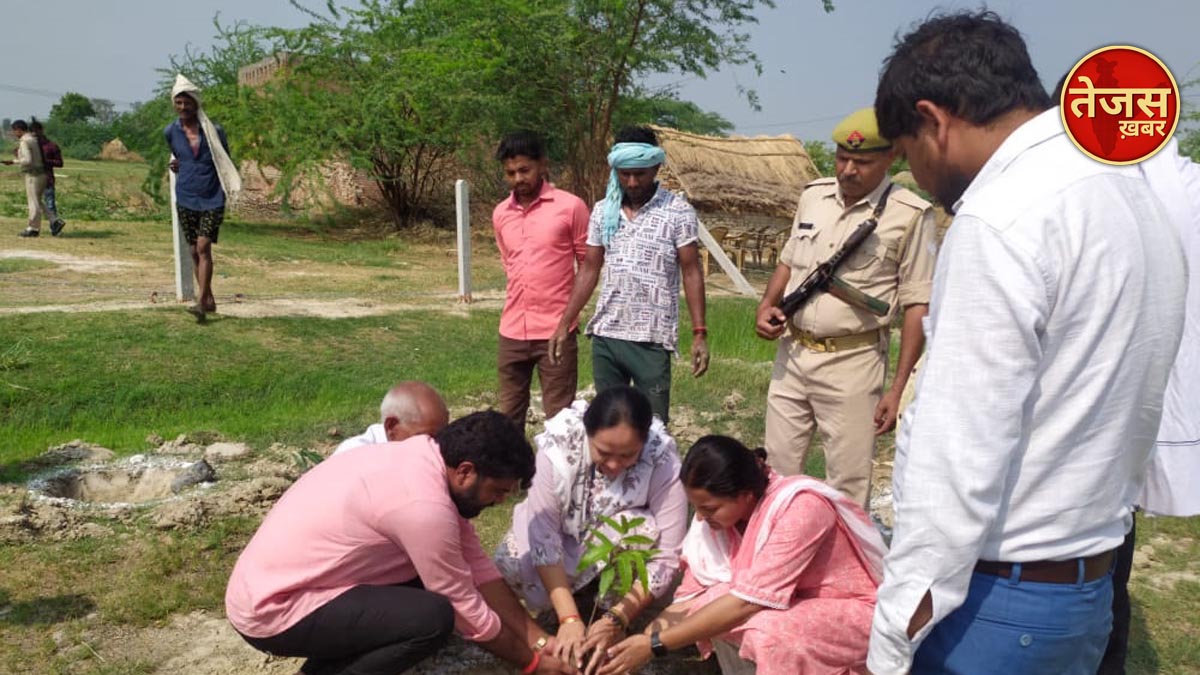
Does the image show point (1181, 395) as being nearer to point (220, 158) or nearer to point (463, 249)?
point (220, 158)

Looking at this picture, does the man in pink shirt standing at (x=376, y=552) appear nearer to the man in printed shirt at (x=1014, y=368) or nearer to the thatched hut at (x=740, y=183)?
→ the man in printed shirt at (x=1014, y=368)

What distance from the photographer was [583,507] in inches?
130

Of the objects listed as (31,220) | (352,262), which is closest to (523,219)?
(352,262)

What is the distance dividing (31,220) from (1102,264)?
13.6 metres

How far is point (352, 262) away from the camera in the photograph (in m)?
13.0

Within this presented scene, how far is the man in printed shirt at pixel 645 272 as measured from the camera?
404cm

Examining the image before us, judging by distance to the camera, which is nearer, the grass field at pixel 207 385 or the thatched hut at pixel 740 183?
the grass field at pixel 207 385

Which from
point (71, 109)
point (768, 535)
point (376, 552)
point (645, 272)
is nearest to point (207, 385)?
point (645, 272)

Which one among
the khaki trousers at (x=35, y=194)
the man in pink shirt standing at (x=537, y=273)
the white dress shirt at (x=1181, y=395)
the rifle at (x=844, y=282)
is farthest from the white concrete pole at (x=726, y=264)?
the white dress shirt at (x=1181, y=395)

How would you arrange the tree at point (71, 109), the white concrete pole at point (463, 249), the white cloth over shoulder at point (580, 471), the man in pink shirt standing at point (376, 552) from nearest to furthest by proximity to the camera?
the man in pink shirt standing at point (376, 552) → the white cloth over shoulder at point (580, 471) → the white concrete pole at point (463, 249) → the tree at point (71, 109)

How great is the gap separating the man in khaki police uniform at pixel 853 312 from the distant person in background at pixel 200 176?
500 centimetres

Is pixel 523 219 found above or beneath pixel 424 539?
above

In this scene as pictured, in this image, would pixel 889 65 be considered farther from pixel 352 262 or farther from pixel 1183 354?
pixel 352 262

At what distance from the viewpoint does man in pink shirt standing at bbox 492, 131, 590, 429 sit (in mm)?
4430
